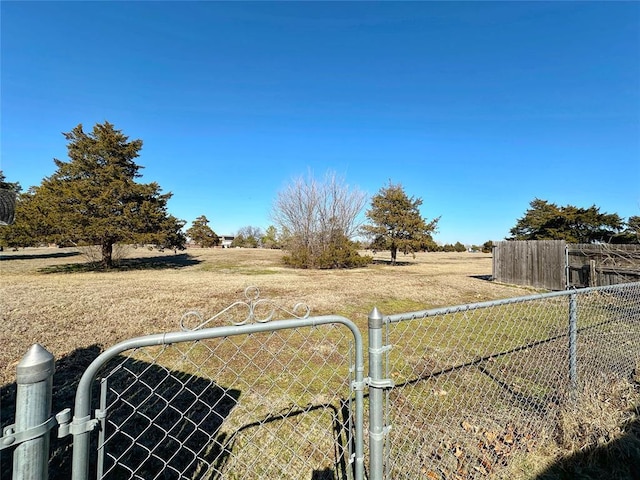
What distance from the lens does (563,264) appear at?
31.8ft

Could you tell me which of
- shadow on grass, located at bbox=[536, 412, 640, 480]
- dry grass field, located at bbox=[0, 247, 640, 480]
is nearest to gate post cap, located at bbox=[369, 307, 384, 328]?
dry grass field, located at bbox=[0, 247, 640, 480]

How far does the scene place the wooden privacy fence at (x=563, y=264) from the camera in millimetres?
7707

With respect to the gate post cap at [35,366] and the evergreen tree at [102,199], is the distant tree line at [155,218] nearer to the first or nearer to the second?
the evergreen tree at [102,199]

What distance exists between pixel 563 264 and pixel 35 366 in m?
12.4

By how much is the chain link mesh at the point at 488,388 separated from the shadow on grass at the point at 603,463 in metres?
0.17

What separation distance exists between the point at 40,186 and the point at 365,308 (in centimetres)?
1699

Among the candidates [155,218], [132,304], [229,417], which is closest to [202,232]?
[155,218]

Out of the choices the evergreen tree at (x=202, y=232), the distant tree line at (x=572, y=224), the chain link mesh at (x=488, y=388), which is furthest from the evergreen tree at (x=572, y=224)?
the evergreen tree at (x=202, y=232)

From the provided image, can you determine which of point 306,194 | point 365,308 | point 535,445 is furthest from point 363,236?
point 535,445

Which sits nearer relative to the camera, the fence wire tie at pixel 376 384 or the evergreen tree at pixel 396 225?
the fence wire tie at pixel 376 384

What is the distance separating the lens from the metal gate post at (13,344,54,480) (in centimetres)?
82

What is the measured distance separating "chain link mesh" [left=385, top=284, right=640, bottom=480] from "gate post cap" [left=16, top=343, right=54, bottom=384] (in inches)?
54.8

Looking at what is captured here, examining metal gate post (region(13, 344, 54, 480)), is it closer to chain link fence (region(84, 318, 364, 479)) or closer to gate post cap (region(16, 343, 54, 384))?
gate post cap (region(16, 343, 54, 384))

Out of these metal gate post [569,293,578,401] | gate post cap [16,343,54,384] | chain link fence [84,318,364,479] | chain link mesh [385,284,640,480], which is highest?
gate post cap [16,343,54,384]
